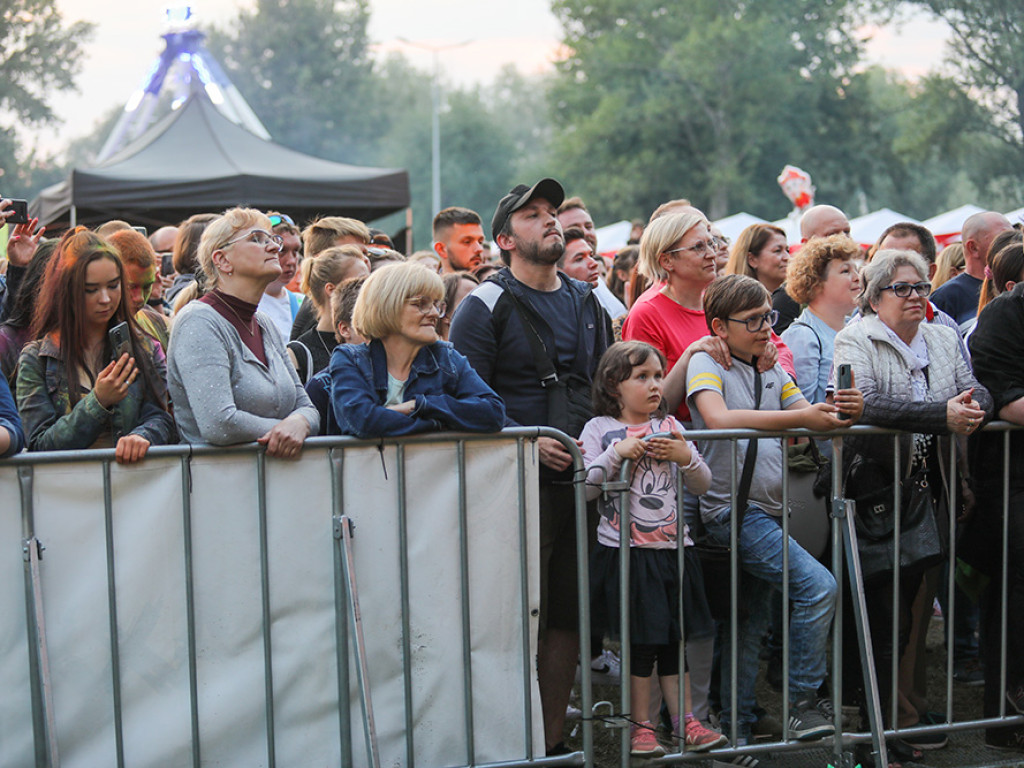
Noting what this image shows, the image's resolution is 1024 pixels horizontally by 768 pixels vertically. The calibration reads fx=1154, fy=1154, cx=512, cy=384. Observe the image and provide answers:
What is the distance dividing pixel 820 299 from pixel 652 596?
5.91 ft

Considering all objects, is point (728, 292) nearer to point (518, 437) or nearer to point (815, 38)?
point (518, 437)

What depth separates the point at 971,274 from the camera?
6551mm

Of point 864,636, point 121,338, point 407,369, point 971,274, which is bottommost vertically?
point 864,636

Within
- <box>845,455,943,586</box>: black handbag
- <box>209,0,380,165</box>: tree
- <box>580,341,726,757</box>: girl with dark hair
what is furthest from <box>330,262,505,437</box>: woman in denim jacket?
<box>209,0,380,165</box>: tree

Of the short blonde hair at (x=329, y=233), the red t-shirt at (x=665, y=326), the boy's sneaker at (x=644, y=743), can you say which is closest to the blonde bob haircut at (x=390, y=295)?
the red t-shirt at (x=665, y=326)

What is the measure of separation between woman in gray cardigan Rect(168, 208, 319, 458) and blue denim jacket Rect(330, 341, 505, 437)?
164mm

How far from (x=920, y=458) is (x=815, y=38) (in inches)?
1927

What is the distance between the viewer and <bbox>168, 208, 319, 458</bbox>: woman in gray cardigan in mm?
3662

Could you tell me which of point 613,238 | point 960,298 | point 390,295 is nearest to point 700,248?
point 390,295

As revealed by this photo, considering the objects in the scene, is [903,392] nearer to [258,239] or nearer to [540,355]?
[540,355]

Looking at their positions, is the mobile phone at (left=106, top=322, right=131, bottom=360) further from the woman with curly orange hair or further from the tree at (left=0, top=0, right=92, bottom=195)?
the tree at (left=0, top=0, right=92, bottom=195)

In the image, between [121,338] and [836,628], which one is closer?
[121,338]

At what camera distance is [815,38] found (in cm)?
4975

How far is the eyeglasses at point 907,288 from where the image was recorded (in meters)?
4.59
